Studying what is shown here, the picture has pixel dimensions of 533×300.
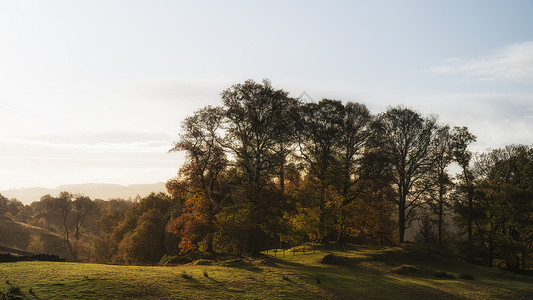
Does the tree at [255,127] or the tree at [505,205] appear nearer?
the tree at [255,127]

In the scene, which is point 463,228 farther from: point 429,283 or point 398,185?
point 429,283

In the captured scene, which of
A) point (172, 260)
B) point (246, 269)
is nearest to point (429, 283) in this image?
point (246, 269)

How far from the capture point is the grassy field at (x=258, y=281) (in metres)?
16.4

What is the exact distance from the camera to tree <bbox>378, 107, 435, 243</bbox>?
149ft

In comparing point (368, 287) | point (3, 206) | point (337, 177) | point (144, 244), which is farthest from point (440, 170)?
point (3, 206)

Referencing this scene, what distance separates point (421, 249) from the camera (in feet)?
127

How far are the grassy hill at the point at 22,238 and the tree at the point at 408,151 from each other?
79.1 meters

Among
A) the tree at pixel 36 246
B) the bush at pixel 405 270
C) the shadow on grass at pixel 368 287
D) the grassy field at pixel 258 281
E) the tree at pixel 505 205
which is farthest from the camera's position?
the tree at pixel 36 246

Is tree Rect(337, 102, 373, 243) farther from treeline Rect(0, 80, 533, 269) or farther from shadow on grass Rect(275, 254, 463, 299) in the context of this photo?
shadow on grass Rect(275, 254, 463, 299)

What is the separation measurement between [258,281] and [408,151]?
34552mm

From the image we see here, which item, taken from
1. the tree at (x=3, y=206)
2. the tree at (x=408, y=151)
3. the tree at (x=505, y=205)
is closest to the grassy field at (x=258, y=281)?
the tree at (x=505, y=205)

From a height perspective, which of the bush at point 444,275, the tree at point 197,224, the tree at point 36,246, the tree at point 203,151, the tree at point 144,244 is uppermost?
the tree at point 203,151

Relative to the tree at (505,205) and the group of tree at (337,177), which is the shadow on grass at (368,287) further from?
the tree at (505,205)

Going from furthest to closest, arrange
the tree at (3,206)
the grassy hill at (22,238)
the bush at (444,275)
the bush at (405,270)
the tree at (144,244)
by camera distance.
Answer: the tree at (3,206) → the grassy hill at (22,238) → the tree at (144,244) → the bush at (405,270) → the bush at (444,275)
